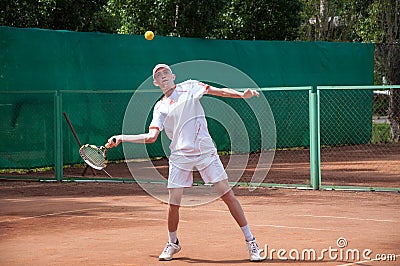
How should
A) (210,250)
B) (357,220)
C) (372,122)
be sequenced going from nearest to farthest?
(210,250) → (357,220) → (372,122)

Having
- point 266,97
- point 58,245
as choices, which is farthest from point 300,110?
point 58,245

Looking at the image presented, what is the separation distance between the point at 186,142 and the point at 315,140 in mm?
5727

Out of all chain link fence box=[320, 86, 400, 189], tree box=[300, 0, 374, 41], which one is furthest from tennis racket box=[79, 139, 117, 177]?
tree box=[300, 0, 374, 41]

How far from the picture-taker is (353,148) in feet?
67.2

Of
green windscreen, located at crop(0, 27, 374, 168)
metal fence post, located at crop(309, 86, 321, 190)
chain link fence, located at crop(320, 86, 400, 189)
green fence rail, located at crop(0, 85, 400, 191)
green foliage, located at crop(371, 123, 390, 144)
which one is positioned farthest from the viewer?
green foliage, located at crop(371, 123, 390, 144)

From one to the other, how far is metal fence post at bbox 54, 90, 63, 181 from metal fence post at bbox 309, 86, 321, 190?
423 centimetres

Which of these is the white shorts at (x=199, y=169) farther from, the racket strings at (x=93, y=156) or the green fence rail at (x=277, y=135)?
the green fence rail at (x=277, y=135)

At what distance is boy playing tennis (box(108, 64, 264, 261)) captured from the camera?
710 cm

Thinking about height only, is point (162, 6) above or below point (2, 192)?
above

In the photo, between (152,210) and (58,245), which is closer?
(58,245)

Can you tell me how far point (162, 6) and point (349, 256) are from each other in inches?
553

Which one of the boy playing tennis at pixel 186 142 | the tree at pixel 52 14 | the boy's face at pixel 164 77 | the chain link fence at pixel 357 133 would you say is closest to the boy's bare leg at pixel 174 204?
the boy playing tennis at pixel 186 142

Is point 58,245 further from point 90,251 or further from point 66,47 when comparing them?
point 66,47

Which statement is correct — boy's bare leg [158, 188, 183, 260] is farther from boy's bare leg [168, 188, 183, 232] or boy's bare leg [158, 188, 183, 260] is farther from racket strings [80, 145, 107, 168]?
racket strings [80, 145, 107, 168]
